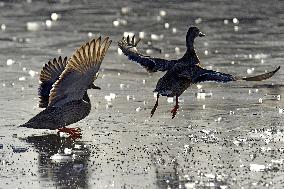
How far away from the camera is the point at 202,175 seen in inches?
348

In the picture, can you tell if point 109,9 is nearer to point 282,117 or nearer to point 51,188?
point 282,117

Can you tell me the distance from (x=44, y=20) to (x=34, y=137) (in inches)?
407

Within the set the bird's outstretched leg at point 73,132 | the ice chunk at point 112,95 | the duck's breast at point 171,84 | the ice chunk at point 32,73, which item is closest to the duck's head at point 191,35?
the duck's breast at point 171,84

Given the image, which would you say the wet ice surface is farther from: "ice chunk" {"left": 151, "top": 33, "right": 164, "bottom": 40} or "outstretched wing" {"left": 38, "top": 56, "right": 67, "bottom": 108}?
"outstretched wing" {"left": 38, "top": 56, "right": 67, "bottom": 108}

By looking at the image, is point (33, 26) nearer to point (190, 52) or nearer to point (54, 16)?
point (54, 16)

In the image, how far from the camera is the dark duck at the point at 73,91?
409 inches

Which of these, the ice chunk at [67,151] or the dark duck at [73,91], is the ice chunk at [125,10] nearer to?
the dark duck at [73,91]

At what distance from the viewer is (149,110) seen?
12211 mm

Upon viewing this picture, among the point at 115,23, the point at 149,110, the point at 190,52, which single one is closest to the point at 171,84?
the point at 190,52

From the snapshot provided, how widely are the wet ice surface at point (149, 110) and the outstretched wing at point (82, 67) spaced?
639mm

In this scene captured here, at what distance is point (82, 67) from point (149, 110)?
2.03 meters

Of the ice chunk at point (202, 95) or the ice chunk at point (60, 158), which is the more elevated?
the ice chunk at point (202, 95)

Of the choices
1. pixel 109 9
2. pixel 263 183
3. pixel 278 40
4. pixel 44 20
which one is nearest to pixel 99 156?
pixel 263 183

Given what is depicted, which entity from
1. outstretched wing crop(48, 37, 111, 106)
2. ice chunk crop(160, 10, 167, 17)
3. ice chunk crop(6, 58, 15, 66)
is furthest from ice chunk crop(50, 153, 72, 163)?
ice chunk crop(160, 10, 167, 17)
